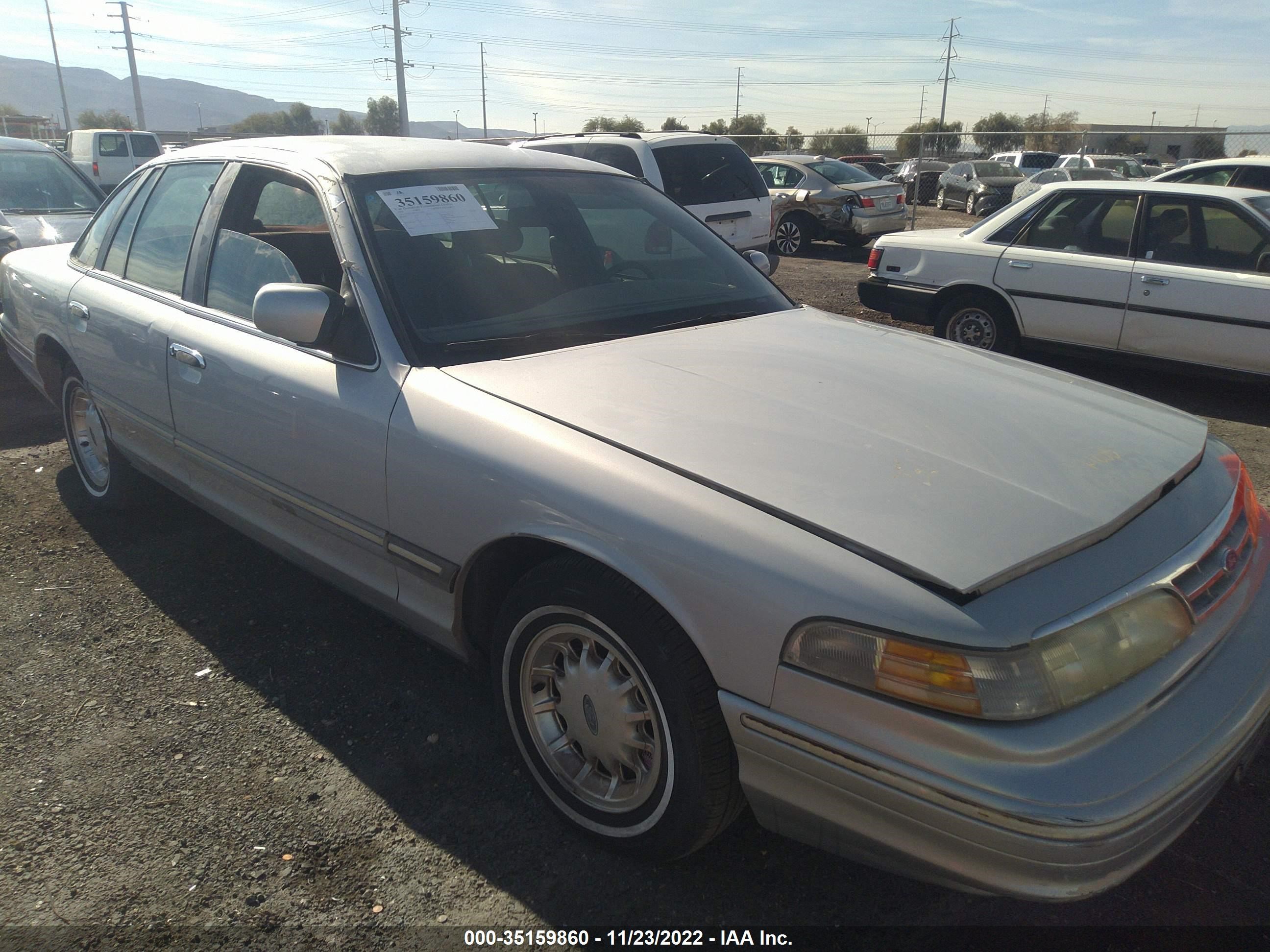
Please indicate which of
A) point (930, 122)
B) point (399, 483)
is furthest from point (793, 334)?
point (930, 122)

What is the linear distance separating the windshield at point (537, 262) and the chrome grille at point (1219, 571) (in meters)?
1.60

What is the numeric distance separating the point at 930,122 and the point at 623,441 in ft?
217

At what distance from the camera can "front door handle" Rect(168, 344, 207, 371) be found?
10.1ft

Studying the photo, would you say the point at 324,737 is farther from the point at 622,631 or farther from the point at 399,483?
the point at 622,631

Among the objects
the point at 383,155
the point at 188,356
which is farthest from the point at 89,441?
the point at 383,155

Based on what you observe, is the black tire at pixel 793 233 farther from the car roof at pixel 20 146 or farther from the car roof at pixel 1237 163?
the car roof at pixel 20 146

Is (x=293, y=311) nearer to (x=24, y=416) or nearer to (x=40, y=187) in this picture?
(x=24, y=416)

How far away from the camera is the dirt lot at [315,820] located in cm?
207

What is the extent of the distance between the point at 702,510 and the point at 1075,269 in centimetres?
582

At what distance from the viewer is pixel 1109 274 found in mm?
6387

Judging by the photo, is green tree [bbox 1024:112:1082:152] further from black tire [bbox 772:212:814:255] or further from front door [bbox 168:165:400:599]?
front door [bbox 168:165:400:599]

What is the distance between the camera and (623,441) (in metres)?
2.06

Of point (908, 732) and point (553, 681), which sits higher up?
point (908, 732)

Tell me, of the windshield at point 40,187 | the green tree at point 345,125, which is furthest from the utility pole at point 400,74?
the windshield at point 40,187
